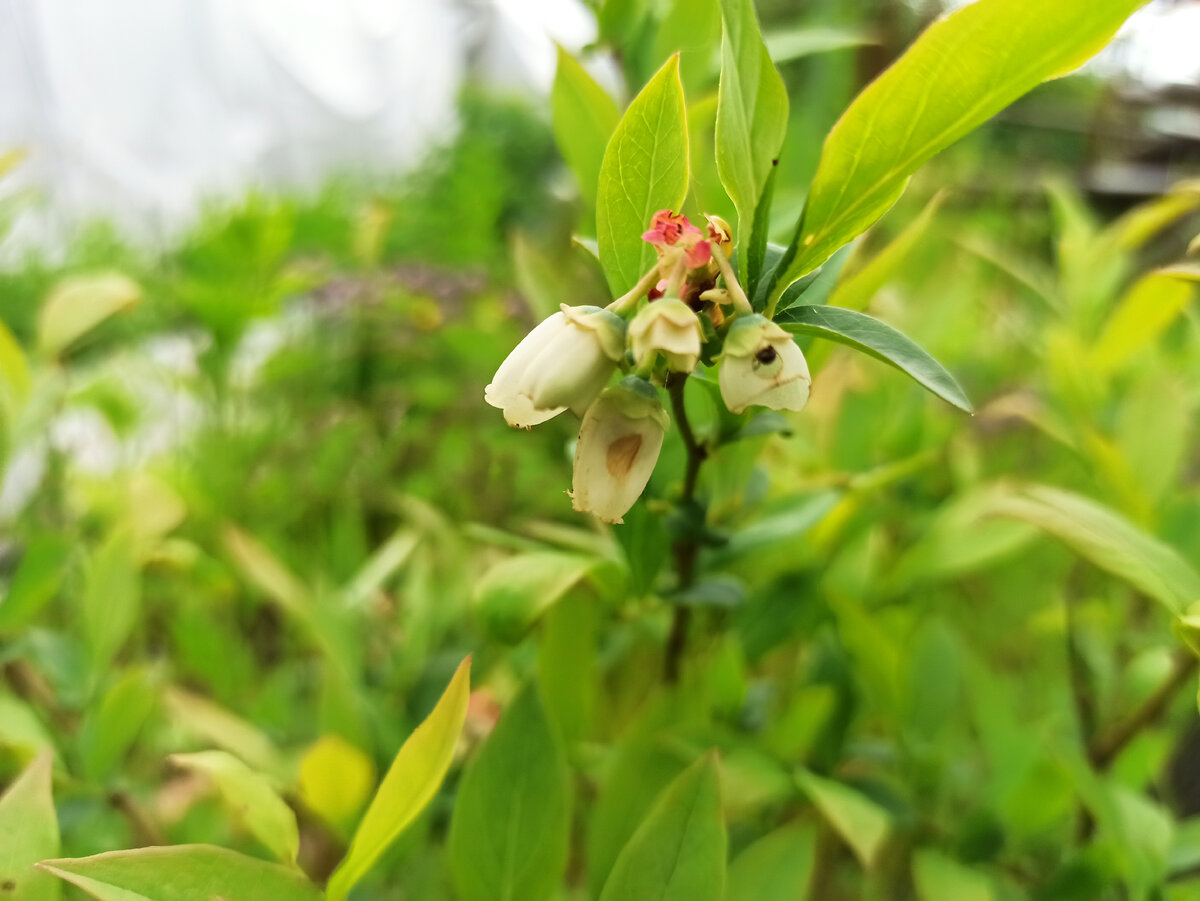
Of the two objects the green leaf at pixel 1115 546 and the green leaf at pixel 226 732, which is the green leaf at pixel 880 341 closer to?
the green leaf at pixel 1115 546

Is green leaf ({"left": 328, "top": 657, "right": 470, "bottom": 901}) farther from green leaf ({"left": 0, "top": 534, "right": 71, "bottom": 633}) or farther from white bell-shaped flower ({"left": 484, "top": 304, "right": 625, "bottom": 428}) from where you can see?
green leaf ({"left": 0, "top": 534, "right": 71, "bottom": 633})

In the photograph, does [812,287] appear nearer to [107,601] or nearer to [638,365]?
[638,365]

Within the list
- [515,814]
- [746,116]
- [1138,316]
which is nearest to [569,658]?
[515,814]

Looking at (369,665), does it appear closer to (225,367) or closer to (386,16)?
(225,367)

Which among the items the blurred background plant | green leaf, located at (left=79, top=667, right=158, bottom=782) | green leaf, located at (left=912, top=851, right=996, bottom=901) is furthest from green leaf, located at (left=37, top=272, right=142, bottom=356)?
green leaf, located at (left=912, top=851, right=996, bottom=901)

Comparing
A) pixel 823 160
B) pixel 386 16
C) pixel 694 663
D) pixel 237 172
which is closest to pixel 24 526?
pixel 694 663

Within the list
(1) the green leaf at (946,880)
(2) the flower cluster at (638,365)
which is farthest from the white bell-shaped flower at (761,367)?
(1) the green leaf at (946,880)
